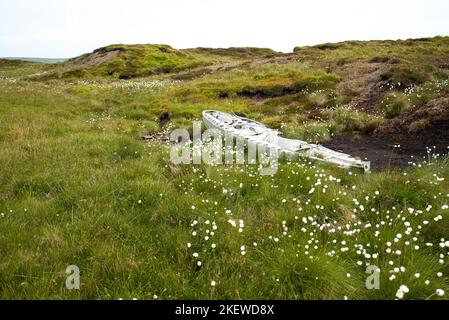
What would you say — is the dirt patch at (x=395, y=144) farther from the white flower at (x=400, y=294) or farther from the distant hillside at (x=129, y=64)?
the distant hillside at (x=129, y=64)

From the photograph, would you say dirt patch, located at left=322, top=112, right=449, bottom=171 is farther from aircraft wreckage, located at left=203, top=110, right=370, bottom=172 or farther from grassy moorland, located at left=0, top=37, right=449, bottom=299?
aircraft wreckage, located at left=203, top=110, right=370, bottom=172

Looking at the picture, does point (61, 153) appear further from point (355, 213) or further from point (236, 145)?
point (355, 213)

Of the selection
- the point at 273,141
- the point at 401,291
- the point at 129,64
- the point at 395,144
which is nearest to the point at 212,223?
the point at 401,291

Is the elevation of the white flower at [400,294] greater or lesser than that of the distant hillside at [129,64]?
lesser

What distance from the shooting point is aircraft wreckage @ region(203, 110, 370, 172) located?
10.5 metres

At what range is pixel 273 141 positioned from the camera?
1284 centimetres

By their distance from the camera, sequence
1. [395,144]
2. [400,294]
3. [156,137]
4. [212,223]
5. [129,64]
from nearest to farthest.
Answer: [400,294] → [212,223] → [395,144] → [156,137] → [129,64]

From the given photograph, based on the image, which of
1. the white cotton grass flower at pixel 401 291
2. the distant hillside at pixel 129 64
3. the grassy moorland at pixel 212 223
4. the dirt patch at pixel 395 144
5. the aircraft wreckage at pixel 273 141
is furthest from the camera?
the distant hillside at pixel 129 64

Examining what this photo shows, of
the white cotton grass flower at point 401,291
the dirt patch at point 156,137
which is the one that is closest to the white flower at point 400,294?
the white cotton grass flower at point 401,291

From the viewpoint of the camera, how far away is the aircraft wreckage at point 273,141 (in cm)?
1050

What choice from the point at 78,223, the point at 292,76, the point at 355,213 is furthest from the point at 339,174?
the point at 292,76

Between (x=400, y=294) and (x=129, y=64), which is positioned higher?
(x=129, y=64)

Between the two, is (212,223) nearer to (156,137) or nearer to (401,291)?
(401,291)

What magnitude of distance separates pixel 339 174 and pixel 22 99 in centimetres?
2147
